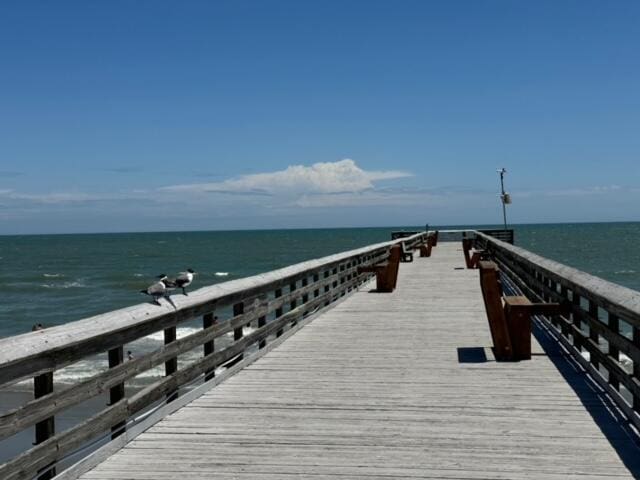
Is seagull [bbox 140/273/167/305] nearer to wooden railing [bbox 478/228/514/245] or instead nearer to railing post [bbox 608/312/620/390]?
railing post [bbox 608/312/620/390]

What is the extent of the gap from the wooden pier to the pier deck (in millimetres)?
13

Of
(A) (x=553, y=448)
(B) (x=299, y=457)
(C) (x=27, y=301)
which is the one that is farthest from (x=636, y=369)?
(C) (x=27, y=301)

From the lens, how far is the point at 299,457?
15.0 feet

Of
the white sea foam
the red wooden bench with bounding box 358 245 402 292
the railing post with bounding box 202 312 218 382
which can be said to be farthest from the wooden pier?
the white sea foam

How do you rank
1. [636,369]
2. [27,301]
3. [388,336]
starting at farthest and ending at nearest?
[27,301] < [388,336] < [636,369]

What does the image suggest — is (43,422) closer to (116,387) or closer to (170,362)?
(116,387)

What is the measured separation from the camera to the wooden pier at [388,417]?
4359mm

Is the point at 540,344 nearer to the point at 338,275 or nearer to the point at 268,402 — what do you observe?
the point at 268,402

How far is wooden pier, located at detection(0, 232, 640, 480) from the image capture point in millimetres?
4359

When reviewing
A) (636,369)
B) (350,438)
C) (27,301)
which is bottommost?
(27,301)

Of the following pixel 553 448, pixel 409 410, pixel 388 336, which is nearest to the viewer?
pixel 553 448

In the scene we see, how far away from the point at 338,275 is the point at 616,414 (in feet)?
31.0

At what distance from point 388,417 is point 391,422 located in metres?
0.14

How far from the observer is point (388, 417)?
549cm
